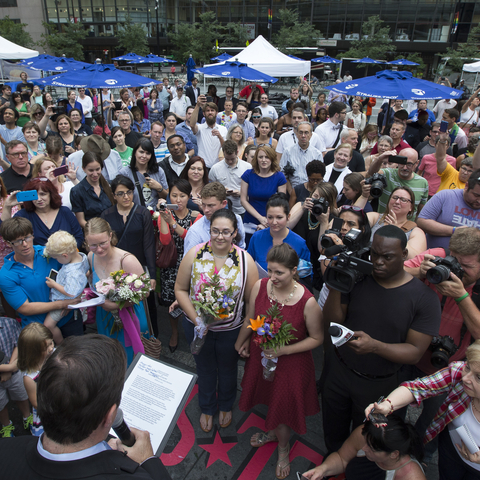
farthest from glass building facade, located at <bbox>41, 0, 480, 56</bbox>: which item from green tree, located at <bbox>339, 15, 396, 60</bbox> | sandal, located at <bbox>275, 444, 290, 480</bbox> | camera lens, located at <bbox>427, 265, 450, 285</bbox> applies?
sandal, located at <bbox>275, 444, 290, 480</bbox>

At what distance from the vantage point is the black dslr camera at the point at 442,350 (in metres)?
2.54

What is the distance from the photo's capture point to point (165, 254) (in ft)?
13.5

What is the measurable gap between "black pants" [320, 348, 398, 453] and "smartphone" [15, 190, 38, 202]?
326 cm

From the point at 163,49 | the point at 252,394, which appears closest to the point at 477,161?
the point at 252,394

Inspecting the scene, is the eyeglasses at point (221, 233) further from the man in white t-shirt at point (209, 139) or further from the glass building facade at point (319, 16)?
the glass building facade at point (319, 16)

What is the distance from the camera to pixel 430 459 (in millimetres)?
3188

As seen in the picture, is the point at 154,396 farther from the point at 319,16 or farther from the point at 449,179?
the point at 319,16

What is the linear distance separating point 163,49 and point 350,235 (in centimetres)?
5144

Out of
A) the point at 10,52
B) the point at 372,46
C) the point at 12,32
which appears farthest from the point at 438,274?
the point at 12,32

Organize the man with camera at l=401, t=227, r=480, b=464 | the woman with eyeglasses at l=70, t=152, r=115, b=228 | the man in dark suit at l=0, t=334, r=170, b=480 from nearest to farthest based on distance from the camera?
the man in dark suit at l=0, t=334, r=170, b=480, the man with camera at l=401, t=227, r=480, b=464, the woman with eyeglasses at l=70, t=152, r=115, b=228

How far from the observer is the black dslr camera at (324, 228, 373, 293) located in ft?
7.68

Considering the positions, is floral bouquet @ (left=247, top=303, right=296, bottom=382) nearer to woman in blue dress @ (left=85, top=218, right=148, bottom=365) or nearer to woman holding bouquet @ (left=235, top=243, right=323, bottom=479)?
woman holding bouquet @ (left=235, top=243, right=323, bottom=479)

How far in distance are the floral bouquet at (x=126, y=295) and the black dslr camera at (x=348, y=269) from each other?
1646 millimetres

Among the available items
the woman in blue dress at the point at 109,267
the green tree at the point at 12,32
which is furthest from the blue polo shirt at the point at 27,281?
the green tree at the point at 12,32
